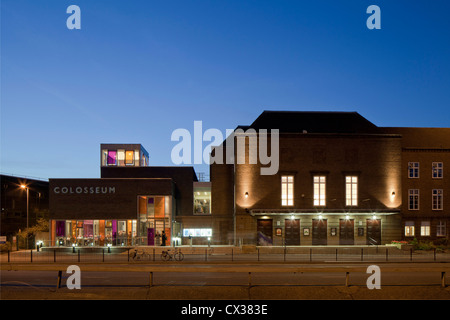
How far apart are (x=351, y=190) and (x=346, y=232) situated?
4617 millimetres

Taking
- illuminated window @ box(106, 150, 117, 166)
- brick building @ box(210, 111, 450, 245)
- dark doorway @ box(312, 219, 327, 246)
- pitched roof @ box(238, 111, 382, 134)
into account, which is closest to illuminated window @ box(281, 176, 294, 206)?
brick building @ box(210, 111, 450, 245)

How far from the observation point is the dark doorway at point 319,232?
144 ft

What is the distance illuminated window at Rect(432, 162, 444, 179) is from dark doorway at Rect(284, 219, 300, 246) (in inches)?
679

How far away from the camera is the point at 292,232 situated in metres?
44.1

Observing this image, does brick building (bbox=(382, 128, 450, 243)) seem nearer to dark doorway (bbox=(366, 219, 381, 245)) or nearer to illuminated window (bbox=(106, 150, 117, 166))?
dark doorway (bbox=(366, 219, 381, 245))

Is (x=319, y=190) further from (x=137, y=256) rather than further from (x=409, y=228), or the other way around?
(x=137, y=256)

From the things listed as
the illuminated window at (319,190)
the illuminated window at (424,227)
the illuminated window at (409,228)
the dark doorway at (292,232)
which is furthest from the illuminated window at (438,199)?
the dark doorway at (292,232)
